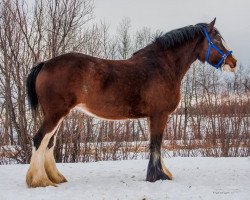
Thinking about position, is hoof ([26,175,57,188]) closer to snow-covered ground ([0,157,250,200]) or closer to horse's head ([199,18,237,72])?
snow-covered ground ([0,157,250,200])

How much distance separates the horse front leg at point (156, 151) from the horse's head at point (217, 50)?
1.46 metres

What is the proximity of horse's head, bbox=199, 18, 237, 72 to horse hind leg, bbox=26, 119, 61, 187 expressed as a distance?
301cm

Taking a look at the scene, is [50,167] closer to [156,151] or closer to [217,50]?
[156,151]

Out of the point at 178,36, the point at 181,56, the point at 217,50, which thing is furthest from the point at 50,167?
the point at 217,50

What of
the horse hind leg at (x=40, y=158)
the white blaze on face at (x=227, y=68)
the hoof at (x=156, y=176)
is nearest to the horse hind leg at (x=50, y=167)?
the horse hind leg at (x=40, y=158)

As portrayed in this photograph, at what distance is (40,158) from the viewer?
5617 mm

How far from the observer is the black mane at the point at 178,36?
A: 6.55m

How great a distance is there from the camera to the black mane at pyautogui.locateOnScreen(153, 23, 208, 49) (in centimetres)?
655

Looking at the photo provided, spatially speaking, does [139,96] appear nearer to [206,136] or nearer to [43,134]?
[43,134]

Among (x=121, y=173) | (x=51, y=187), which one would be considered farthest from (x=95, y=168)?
(x=51, y=187)

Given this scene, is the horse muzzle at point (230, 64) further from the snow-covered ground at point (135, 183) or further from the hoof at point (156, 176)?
the hoof at point (156, 176)

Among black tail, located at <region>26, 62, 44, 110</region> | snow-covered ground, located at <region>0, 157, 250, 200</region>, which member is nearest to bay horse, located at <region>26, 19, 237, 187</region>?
black tail, located at <region>26, 62, 44, 110</region>

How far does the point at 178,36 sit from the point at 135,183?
2.76 m

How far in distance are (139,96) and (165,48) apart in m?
1.11
